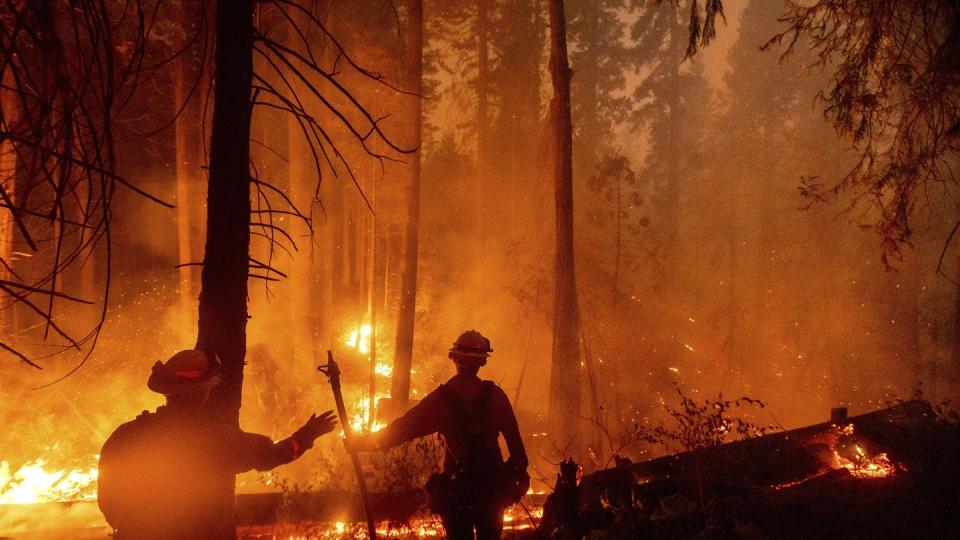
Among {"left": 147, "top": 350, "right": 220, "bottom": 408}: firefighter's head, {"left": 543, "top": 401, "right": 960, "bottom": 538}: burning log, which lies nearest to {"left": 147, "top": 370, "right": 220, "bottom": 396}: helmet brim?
{"left": 147, "top": 350, "right": 220, "bottom": 408}: firefighter's head

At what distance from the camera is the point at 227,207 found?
10.1ft

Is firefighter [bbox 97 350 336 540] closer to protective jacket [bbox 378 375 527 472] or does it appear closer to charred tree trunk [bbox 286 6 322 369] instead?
protective jacket [bbox 378 375 527 472]

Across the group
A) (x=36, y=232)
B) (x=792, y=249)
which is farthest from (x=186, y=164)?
(x=792, y=249)

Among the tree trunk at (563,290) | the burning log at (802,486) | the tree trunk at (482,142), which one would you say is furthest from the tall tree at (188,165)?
the tree trunk at (482,142)

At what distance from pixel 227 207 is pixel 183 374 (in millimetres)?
1072

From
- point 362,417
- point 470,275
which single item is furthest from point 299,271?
point 470,275

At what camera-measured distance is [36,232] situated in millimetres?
12992

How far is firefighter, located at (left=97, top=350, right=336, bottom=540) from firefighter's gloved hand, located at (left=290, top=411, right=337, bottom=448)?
0.20 m

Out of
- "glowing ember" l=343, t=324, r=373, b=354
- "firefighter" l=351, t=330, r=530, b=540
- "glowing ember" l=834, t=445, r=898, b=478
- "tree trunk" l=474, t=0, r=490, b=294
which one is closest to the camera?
"firefighter" l=351, t=330, r=530, b=540

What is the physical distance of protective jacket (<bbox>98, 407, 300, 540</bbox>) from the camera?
8.76 ft

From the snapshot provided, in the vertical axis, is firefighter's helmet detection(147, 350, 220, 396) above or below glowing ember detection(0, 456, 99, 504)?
above

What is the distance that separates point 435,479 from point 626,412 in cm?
1404

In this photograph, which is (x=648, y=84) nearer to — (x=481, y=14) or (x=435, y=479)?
(x=481, y=14)

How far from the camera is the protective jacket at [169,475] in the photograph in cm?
267
